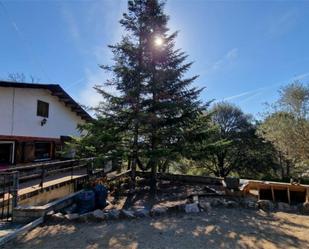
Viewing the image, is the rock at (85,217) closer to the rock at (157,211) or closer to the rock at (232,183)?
the rock at (157,211)

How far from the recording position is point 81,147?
11.0m

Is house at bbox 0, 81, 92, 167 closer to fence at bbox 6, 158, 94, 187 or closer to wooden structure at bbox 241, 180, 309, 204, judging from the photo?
fence at bbox 6, 158, 94, 187

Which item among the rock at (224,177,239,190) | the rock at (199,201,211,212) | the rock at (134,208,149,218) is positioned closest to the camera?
the rock at (134,208,149,218)

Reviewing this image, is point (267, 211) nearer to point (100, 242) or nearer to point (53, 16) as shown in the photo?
point (100, 242)

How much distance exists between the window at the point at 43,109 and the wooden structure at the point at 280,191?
1046cm

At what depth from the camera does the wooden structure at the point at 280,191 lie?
9.62 m

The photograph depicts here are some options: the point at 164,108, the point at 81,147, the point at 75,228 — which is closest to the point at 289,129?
the point at 164,108

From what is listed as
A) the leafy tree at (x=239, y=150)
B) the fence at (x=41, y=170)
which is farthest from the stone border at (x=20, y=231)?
the leafy tree at (x=239, y=150)

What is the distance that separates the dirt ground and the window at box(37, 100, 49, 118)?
897 centimetres

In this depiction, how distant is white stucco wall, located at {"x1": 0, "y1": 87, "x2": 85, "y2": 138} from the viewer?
39.7 feet

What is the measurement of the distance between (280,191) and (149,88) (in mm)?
6129

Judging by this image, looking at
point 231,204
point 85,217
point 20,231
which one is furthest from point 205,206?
point 20,231

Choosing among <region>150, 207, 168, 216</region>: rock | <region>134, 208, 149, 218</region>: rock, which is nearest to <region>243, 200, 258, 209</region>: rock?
<region>150, 207, 168, 216</region>: rock

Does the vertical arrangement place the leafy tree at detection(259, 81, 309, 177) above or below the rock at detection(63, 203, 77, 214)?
above
